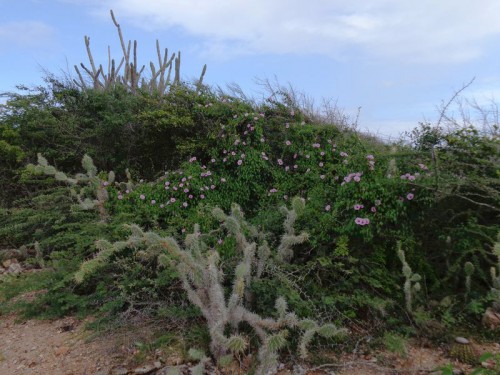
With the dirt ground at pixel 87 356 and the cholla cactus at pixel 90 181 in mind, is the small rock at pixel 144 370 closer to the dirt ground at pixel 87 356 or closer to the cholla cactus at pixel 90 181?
the dirt ground at pixel 87 356

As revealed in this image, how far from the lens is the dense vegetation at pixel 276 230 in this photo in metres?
3.42

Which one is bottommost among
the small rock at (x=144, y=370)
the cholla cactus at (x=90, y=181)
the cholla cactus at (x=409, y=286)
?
the small rock at (x=144, y=370)

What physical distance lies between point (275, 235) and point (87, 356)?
81.1 inches

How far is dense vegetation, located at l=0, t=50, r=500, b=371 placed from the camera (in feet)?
11.2

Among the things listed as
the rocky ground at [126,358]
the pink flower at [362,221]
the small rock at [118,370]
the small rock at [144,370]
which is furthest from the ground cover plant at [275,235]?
the small rock at [118,370]

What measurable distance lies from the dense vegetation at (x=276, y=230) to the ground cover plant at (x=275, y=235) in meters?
0.02

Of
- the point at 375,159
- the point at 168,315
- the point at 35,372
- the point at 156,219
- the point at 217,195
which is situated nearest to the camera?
the point at 35,372

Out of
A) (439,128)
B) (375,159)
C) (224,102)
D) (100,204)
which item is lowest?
(100,204)

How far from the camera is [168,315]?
3586mm

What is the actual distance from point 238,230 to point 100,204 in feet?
8.73

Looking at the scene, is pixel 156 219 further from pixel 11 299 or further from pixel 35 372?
pixel 35 372

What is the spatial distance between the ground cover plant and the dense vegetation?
0.7 inches

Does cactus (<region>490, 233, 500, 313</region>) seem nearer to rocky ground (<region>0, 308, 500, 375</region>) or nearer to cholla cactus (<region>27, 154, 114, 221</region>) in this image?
rocky ground (<region>0, 308, 500, 375</region>)

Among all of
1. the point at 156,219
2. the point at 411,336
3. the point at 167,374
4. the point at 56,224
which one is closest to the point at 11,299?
the point at 56,224
